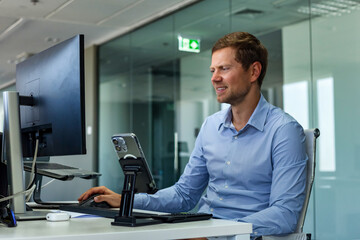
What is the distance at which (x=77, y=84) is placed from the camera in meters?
1.58

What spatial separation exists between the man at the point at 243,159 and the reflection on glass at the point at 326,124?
207cm

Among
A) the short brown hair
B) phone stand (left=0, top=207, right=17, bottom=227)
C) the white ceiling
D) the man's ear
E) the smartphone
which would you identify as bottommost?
phone stand (left=0, top=207, right=17, bottom=227)

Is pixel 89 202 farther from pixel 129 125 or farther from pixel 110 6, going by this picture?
pixel 129 125

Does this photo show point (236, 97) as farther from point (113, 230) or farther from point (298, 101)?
point (298, 101)

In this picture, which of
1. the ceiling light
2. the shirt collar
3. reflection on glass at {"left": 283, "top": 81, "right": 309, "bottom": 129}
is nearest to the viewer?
the shirt collar

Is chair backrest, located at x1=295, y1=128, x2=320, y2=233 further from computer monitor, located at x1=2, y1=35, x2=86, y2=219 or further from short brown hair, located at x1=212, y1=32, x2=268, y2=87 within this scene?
computer monitor, located at x1=2, y1=35, x2=86, y2=219

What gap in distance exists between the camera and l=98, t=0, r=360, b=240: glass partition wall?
398 centimetres

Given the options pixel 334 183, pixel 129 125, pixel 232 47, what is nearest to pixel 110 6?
pixel 129 125

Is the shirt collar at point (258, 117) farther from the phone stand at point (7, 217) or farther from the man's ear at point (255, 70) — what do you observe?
the phone stand at point (7, 217)

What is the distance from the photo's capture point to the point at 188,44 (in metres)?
5.82

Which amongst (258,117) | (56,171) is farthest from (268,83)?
(56,171)

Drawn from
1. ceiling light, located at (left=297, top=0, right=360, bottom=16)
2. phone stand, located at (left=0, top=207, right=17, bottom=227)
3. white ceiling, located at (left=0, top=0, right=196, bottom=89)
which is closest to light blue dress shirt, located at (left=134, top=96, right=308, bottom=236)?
phone stand, located at (left=0, top=207, right=17, bottom=227)

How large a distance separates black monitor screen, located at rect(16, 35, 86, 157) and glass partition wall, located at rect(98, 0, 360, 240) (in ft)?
9.10

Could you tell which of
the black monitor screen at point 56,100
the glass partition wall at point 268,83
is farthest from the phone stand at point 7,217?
the glass partition wall at point 268,83
